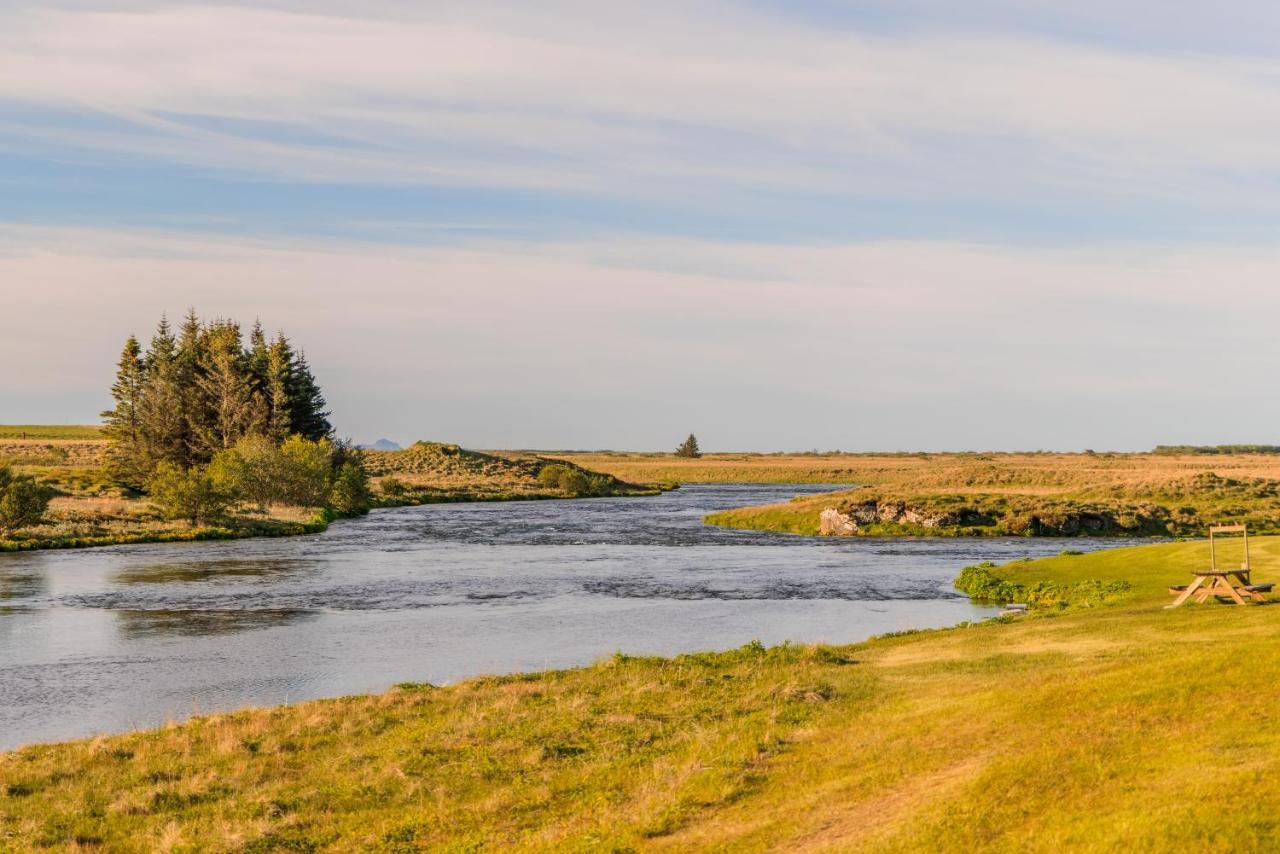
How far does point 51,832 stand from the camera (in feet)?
48.4

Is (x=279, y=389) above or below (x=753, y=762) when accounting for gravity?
above

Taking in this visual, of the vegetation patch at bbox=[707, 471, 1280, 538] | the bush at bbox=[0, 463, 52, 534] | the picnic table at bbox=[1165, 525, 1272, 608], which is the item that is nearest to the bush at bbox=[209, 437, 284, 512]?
the bush at bbox=[0, 463, 52, 534]

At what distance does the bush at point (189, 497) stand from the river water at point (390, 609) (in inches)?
268

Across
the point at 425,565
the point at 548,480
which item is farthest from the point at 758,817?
the point at 548,480

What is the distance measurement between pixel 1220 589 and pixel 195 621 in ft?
99.7

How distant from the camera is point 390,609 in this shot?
40.1m

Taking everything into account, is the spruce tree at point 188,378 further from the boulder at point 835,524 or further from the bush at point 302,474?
the boulder at point 835,524

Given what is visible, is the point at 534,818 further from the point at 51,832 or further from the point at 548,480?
the point at 548,480

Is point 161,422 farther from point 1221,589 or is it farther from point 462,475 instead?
point 1221,589

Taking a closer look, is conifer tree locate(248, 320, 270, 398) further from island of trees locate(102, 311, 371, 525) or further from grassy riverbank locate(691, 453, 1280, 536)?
grassy riverbank locate(691, 453, 1280, 536)

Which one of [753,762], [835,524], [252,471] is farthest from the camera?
[252,471]

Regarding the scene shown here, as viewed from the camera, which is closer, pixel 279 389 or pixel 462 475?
pixel 279 389

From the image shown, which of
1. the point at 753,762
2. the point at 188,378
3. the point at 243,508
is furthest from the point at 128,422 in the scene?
the point at 753,762

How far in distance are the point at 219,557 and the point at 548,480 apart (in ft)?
312
